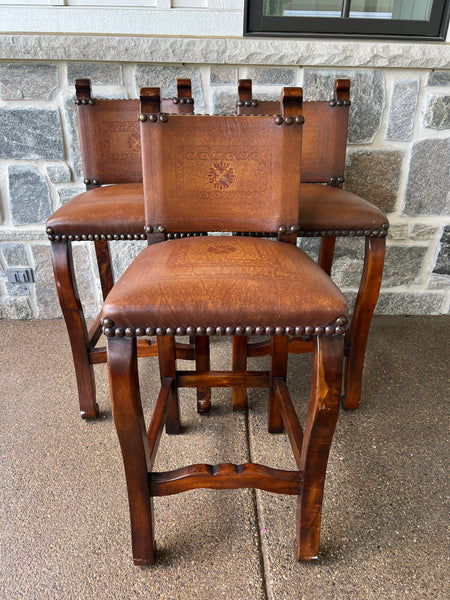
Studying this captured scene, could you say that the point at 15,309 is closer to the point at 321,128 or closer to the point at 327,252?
the point at 327,252

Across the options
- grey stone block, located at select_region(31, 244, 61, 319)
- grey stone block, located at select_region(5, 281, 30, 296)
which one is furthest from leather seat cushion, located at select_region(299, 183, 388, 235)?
grey stone block, located at select_region(5, 281, 30, 296)

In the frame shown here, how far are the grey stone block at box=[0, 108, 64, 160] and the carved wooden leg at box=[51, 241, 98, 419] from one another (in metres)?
0.74

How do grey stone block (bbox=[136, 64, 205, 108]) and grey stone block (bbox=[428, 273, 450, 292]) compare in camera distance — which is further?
grey stone block (bbox=[428, 273, 450, 292])


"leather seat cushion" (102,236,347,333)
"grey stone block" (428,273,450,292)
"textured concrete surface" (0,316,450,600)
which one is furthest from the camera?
"grey stone block" (428,273,450,292)

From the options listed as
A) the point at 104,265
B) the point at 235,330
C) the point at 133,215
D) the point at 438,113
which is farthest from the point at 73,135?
the point at 438,113

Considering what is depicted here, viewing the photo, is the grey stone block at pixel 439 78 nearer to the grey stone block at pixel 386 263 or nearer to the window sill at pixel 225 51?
the window sill at pixel 225 51

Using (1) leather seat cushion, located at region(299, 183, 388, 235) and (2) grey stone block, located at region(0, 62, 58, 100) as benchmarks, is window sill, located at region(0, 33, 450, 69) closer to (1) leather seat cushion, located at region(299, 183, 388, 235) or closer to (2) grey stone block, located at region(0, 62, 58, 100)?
(2) grey stone block, located at region(0, 62, 58, 100)

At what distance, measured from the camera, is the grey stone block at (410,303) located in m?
2.19

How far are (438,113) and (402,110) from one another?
0.49ft

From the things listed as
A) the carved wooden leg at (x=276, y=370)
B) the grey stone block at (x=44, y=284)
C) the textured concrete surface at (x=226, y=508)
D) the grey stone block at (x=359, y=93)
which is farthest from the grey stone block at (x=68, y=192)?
the carved wooden leg at (x=276, y=370)

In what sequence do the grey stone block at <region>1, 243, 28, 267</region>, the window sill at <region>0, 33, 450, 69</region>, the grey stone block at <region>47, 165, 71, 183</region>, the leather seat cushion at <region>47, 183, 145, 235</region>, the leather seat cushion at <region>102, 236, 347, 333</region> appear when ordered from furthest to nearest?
the grey stone block at <region>1, 243, 28, 267</region>
the grey stone block at <region>47, 165, 71, 183</region>
the window sill at <region>0, 33, 450, 69</region>
the leather seat cushion at <region>47, 183, 145, 235</region>
the leather seat cushion at <region>102, 236, 347, 333</region>

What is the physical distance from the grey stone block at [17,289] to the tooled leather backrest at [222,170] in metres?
1.22

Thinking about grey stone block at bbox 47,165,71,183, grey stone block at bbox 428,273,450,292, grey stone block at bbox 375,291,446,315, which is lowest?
grey stone block at bbox 375,291,446,315

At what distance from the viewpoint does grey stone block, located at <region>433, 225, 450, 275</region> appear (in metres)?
2.09
